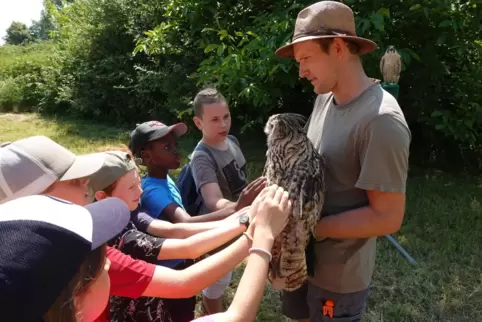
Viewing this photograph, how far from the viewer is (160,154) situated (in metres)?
2.46

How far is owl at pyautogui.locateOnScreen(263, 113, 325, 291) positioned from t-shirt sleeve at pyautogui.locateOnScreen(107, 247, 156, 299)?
0.52 meters

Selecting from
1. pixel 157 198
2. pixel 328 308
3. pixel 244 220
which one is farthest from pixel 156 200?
pixel 328 308

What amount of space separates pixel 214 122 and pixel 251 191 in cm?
80

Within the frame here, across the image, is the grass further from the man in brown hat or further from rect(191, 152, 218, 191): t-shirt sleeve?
the man in brown hat

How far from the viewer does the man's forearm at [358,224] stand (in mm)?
1681

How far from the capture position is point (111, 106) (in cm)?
1159

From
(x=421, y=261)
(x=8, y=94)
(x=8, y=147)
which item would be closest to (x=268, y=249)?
(x=8, y=147)

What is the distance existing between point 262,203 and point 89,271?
66cm

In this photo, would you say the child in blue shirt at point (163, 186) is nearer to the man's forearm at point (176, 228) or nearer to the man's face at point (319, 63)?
the man's forearm at point (176, 228)

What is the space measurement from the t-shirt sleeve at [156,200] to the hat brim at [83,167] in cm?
44

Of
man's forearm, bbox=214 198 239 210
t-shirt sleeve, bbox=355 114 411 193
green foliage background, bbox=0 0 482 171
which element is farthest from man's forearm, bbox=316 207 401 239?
green foliage background, bbox=0 0 482 171

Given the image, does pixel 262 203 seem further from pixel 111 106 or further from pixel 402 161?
pixel 111 106

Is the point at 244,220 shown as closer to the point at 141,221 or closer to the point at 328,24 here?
the point at 141,221

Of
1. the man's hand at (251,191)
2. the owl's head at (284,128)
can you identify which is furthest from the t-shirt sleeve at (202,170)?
the owl's head at (284,128)
